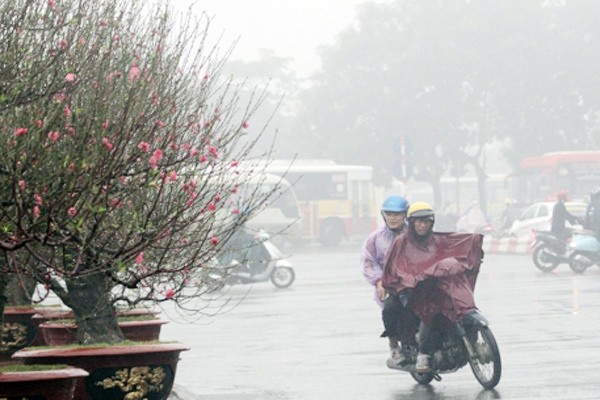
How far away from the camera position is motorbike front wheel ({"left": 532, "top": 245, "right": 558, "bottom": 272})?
3238 cm

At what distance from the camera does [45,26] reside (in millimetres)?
9359

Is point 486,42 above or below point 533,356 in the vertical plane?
above

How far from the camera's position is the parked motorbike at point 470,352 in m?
12.5

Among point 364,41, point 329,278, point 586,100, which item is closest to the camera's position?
point 329,278

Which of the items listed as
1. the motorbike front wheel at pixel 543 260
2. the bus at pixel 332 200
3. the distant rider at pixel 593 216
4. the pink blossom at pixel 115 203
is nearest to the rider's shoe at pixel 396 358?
the pink blossom at pixel 115 203

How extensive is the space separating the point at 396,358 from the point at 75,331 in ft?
9.51

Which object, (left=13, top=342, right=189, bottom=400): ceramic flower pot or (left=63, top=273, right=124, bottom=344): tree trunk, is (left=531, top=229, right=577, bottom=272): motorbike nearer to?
(left=63, top=273, right=124, bottom=344): tree trunk

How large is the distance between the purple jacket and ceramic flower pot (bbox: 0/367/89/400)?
5.60m

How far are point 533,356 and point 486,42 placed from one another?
58323mm

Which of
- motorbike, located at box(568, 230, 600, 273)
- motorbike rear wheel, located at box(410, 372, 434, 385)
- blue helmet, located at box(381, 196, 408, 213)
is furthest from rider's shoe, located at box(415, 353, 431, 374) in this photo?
motorbike, located at box(568, 230, 600, 273)

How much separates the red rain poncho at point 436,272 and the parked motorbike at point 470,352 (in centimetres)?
14

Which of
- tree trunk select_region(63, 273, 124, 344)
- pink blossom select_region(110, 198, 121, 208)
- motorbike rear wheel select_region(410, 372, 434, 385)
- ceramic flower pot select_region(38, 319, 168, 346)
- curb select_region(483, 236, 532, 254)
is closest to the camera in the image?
pink blossom select_region(110, 198, 121, 208)

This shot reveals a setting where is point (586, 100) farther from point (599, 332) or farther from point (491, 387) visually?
point (491, 387)

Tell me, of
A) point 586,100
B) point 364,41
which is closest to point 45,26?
point 586,100
